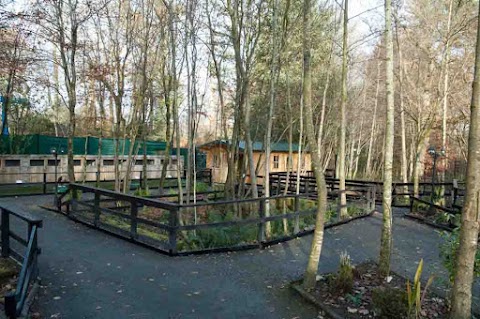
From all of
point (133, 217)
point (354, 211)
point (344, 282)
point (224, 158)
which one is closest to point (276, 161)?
point (224, 158)

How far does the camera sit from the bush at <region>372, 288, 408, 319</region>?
3.58m

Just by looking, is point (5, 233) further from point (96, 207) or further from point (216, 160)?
point (216, 160)

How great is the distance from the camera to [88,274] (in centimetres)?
476

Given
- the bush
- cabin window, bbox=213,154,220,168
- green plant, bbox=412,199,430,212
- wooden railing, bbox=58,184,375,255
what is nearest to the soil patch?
the bush

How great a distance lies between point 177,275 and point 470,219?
11.8 feet

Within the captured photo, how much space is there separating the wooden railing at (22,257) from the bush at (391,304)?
3449 millimetres

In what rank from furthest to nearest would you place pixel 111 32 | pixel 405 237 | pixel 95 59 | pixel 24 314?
1. pixel 95 59
2. pixel 111 32
3. pixel 405 237
4. pixel 24 314

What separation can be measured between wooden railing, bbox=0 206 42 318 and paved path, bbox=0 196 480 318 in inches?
14.5

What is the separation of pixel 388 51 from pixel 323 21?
7079mm

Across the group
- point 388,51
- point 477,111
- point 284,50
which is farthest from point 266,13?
→ point 477,111

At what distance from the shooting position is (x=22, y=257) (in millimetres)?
4355

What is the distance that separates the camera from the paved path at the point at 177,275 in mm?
3844

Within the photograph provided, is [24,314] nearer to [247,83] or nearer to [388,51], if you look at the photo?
[388,51]

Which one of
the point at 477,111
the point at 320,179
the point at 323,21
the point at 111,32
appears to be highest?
the point at 323,21
